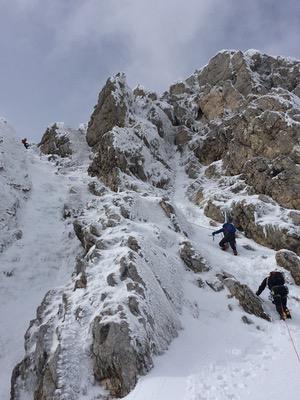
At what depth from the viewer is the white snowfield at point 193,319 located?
1075 cm

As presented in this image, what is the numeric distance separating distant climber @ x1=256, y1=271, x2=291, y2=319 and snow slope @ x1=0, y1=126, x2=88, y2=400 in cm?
968

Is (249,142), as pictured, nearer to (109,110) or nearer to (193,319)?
(109,110)

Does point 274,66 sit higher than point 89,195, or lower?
higher

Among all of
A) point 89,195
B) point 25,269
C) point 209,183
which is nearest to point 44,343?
point 25,269

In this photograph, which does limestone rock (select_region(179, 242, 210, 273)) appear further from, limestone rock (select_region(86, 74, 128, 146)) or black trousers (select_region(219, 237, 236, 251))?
limestone rock (select_region(86, 74, 128, 146))

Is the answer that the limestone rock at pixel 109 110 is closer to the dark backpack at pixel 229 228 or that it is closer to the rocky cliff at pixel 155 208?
the rocky cliff at pixel 155 208

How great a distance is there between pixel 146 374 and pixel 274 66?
4281cm

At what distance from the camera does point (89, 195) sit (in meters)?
30.5

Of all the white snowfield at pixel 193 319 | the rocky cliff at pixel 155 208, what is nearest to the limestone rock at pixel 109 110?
the rocky cliff at pixel 155 208

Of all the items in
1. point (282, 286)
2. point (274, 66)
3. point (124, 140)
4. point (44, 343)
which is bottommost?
point (44, 343)

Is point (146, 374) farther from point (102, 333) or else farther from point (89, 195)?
point (89, 195)

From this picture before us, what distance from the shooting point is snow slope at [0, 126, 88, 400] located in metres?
16.7

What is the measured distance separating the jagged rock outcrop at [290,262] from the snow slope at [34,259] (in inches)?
414

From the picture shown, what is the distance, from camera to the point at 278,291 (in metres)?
16.4
